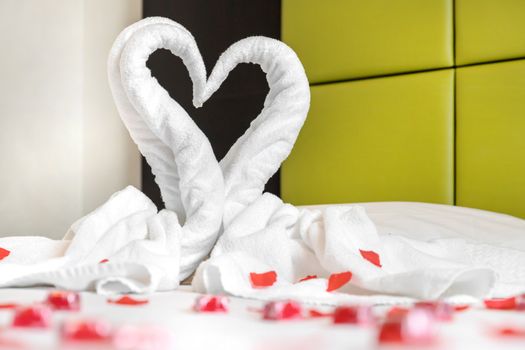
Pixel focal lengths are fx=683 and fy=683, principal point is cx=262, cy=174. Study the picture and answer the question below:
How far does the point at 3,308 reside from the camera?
0.82 meters

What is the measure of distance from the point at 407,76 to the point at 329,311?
4.43 feet

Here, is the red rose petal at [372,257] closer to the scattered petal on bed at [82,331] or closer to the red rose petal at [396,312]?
the red rose petal at [396,312]

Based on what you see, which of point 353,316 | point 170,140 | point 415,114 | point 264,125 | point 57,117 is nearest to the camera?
point 353,316

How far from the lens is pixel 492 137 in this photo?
6.23ft

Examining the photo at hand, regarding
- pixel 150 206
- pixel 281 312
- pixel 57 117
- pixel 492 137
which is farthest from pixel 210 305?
pixel 57 117

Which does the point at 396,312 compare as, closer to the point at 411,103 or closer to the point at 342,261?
the point at 342,261

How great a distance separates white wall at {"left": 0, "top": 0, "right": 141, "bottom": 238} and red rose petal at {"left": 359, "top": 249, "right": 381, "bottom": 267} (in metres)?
2.27

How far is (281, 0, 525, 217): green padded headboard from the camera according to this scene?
6.18 feet

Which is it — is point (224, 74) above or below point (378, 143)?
above

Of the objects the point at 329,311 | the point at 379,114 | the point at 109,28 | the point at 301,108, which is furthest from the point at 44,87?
the point at 329,311

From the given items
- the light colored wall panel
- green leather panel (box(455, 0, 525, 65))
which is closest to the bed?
green leather panel (box(455, 0, 525, 65))

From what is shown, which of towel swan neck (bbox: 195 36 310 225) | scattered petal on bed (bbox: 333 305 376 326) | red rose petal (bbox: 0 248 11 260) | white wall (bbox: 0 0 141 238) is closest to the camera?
scattered petal on bed (bbox: 333 305 376 326)

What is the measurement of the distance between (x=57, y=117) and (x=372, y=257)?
7.89ft

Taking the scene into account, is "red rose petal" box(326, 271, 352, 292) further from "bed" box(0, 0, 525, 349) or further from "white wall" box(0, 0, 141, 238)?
"white wall" box(0, 0, 141, 238)
